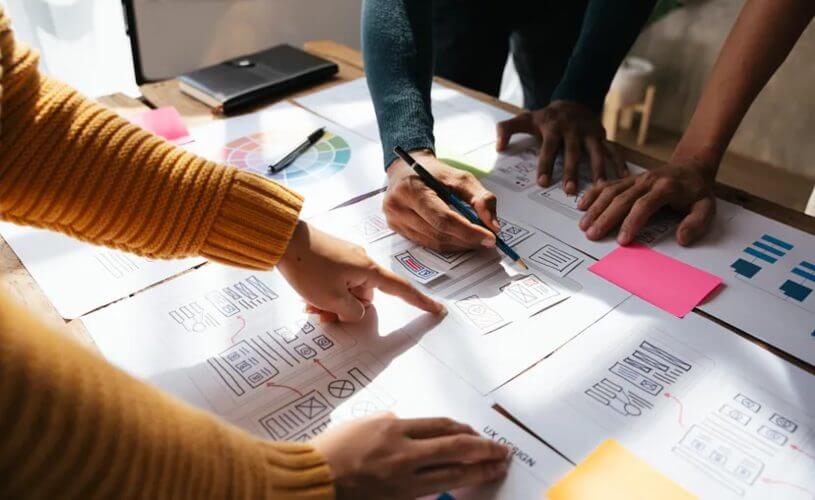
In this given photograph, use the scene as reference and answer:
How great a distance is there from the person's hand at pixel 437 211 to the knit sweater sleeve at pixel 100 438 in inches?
15.1

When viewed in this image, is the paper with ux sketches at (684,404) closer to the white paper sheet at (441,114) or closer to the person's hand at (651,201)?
the person's hand at (651,201)

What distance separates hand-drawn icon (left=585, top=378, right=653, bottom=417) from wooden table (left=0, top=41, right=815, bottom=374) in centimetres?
16

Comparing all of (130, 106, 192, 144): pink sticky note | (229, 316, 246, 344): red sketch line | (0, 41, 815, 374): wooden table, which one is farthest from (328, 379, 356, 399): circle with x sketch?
(130, 106, 192, 144): pink sticky note

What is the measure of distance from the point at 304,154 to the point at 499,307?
1.50ft

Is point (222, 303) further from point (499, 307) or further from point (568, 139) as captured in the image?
point (568, 139)

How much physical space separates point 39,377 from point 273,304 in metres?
0.33

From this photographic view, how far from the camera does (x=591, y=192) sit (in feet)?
2.80

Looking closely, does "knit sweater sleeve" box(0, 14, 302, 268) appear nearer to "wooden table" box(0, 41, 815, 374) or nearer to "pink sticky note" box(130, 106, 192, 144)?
"wooden table" box(0, 41, 815, 374)

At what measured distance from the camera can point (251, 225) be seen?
0.62 m

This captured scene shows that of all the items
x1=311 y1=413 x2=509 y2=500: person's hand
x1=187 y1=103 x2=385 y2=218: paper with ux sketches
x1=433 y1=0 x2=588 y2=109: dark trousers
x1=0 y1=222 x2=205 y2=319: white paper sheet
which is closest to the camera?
x1=311 y1=413 x2=509 y2=500: person's hand

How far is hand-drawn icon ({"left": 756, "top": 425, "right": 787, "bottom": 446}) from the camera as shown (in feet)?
1.70

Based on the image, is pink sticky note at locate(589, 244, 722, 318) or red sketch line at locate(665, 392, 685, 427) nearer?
red sketch line at locate(665, 392, 685, 427)

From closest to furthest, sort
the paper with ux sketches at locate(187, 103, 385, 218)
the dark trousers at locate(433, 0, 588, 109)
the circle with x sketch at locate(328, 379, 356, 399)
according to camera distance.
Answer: the circle with x sketch at locate(328, 379, 356, 399), the paper with ux sketches at locate(187, 103, 385, 218), the dark trousers at locate(433, 0, 588, 109)

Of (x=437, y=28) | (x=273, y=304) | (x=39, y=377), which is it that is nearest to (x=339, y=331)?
(x=273, y=304)
